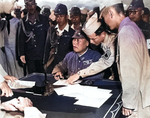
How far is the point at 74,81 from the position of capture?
2098mm

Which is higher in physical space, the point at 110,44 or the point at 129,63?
the point at 110,44

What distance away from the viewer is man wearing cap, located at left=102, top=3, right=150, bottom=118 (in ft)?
5.72

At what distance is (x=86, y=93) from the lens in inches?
78.4

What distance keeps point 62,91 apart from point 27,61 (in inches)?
19.1

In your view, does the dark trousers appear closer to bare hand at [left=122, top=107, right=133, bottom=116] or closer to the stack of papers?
the stack of papers

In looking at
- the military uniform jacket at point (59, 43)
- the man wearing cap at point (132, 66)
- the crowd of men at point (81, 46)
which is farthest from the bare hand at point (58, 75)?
the man wearing cap at point (132, 66)

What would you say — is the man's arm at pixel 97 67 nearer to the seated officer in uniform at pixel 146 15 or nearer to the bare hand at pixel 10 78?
the seated officer in uniform at pixel 146 15

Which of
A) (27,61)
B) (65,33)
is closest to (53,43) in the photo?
(65,33)

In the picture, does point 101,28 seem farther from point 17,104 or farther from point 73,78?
point 17,104

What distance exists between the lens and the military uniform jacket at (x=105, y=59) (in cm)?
196

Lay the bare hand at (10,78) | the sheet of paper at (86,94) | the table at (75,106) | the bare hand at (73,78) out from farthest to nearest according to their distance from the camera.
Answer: the bare hand at (10,78)
the bare hand at (73,78)
the sheet of paper at (86,94)
the table at (75,106)

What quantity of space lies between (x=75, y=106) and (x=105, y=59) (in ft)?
1.68

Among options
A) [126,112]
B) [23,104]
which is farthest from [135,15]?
[23,104]

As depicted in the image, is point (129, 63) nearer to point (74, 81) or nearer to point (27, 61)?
point (74, 81)
